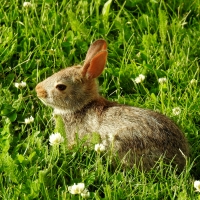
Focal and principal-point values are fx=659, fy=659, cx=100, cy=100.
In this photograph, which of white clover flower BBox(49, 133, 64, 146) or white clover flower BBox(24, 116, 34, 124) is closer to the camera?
white clover flower BBox(49, 133, 64, 146)

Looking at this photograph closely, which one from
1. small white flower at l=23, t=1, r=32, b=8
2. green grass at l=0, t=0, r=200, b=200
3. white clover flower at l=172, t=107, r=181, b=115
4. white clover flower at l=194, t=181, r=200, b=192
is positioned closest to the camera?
white clover flower at l=194, t=181, r=200, b=192

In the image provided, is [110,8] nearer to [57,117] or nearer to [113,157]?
[57,117]

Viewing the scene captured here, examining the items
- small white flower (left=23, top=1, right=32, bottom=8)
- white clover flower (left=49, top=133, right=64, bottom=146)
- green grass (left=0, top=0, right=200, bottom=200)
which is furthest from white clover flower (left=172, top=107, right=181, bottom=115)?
small white flower (left=23, top=1, right=32, bottom=8)

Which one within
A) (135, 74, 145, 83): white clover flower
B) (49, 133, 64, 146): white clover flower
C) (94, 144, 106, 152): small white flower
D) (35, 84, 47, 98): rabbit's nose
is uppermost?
(35, 84, 47, 98): rabbit's nose

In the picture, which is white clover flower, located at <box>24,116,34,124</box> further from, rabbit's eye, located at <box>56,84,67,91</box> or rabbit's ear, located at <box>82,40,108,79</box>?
rabbit's ear, located at <box>82,40,108,79</box>

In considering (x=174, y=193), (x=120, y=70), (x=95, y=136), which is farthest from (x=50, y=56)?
(x=174, y=193)

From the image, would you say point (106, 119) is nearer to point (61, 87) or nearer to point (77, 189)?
point (61, 87)

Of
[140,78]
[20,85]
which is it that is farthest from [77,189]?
[140,78]

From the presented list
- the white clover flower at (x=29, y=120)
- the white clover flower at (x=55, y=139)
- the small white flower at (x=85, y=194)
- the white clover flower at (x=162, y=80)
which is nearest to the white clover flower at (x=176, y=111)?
the white clover flower at (x=162, y=80)
